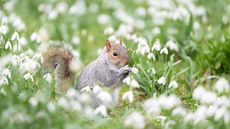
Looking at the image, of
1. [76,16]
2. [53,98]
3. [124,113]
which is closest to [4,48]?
[53,98]

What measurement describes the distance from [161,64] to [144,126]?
170 centimetres

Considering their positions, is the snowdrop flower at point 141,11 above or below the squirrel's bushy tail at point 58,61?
above

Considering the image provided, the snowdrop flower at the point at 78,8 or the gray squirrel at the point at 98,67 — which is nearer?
the gray squirrel at the point at 98,67

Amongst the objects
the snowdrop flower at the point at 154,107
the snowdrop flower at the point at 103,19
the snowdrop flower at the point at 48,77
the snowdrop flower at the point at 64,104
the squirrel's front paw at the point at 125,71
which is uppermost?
the snowdrop flower at the point at 103,19

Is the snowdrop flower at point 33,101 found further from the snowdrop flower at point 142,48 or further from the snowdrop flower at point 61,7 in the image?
the snowdrop flower at point 61,7

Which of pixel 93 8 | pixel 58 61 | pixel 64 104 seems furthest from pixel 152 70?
pixel 93 8

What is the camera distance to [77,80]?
6176 mm

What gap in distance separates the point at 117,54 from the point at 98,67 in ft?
A: 0.62

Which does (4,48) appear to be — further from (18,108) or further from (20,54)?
(18,108)

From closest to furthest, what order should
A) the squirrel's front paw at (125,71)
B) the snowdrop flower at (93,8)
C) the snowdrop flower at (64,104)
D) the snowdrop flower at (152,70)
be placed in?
the snowdrop flower at (64,104)
the squirrel's front paw at (125,71)
the snowdrop flower at (152,70)
the snowdrop flower at (93,8)

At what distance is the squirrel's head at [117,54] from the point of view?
6.03m

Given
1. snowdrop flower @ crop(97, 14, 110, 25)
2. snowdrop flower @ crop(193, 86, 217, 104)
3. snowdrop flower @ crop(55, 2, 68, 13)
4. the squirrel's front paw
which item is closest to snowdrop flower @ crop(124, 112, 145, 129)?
snowdrop flower @ crop(193, 86, 217, 104)

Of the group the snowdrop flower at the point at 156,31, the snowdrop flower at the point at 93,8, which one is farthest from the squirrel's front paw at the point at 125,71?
the snowdrop flower at the point at 93,8

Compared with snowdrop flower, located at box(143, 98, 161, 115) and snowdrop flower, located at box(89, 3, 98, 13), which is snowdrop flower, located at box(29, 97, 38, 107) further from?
snowdrop flower, located at box(89, 3, 98, 13)
